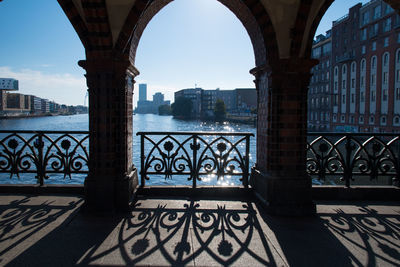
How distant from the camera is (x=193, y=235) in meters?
3.59

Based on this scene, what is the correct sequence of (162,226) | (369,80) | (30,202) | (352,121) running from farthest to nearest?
(352,121)
(369,80)
(30,202)
(162,226)

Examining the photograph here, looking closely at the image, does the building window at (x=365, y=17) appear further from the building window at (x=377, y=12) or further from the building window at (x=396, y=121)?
the building window at (x=396, y=121)

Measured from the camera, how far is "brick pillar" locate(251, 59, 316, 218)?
4.54m

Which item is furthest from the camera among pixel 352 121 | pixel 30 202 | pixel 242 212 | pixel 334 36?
pixel 334 36

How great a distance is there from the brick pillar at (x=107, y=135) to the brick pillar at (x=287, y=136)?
242cm

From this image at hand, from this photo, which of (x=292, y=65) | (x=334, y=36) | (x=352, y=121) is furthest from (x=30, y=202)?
(x=334, y=36)

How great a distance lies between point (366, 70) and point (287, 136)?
4953 centimetres

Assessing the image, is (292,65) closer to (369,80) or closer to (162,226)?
(162,226)

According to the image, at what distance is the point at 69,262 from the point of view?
2951 mm

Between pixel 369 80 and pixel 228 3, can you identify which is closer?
pixel 228 3

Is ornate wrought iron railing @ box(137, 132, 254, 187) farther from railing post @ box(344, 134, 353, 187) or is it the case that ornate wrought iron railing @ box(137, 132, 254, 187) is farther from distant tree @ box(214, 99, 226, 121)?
distant tree @ box(214, 99, 226, 121)

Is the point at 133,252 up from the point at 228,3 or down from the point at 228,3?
down

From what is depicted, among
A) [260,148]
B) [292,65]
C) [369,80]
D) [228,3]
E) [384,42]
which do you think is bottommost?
[260,148]

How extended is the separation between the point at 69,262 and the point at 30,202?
2320 mm
